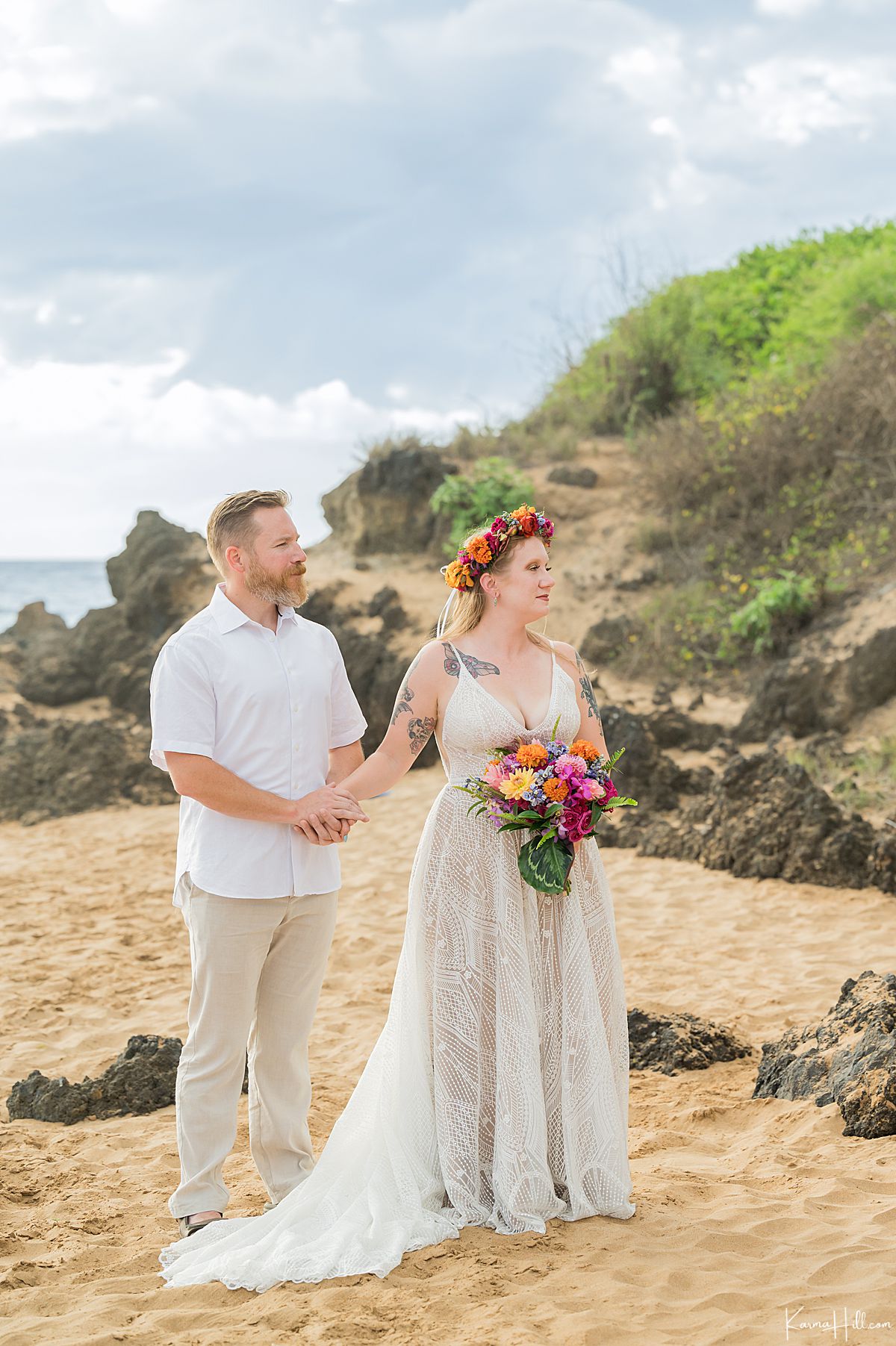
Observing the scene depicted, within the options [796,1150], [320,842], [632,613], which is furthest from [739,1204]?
[632,613]

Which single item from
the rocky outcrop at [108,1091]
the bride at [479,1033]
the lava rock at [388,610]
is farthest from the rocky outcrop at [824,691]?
the bride at [479,1033]

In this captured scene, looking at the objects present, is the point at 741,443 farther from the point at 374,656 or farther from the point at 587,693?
the point at 587,693

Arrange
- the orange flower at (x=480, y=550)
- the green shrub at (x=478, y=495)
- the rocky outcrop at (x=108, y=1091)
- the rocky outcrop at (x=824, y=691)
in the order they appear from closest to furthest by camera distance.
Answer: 1. the orange flower at (x=480, y=550)
2. the rocky outcrop at (x=108, y=1091)
3. the rocky outcrop at (x=824, y=691)
4. the green shrub at (x=478, y=495)

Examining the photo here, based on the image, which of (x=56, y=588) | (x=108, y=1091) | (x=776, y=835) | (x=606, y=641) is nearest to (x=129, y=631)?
(x=606, y=641)

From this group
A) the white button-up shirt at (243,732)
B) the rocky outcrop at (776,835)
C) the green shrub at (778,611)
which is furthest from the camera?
the green shrub at (778,611)

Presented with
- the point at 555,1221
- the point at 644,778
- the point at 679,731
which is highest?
the point at 679,731

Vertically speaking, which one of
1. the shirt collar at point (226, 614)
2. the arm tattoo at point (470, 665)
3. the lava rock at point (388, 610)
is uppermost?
the lava rock at point (388, 610)

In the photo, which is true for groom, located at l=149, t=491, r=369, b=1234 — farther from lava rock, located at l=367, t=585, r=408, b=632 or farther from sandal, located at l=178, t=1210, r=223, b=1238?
lava rock, located at l=367, t=585, r=408, b=632

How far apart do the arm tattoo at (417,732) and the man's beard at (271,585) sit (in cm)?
59

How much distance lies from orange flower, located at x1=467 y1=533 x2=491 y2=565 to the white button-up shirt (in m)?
0.68

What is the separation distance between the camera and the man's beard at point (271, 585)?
13.2ft

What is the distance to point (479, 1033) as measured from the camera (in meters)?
3.99

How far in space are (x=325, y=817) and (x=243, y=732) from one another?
15.5 inches

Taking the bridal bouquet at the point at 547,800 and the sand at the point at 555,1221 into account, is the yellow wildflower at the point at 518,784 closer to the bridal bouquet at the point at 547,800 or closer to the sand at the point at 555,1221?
the bridal bouquet at the point at 547,800
